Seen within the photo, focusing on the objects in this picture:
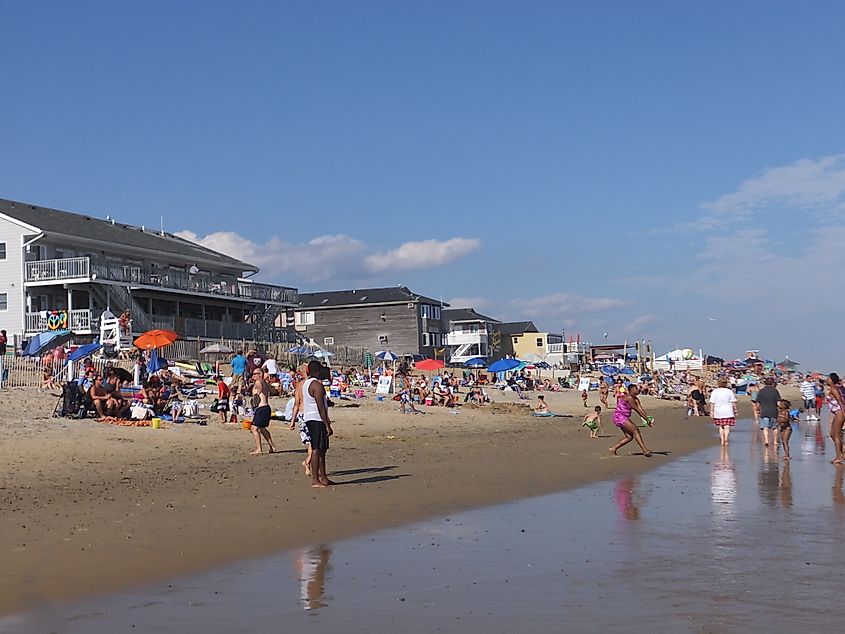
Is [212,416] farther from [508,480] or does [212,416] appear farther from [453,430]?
[508,480]

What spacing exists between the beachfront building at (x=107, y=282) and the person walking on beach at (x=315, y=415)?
2580 cm

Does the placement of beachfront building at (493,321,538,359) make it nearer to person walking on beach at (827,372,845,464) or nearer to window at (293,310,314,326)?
window at (293,310,314,326)

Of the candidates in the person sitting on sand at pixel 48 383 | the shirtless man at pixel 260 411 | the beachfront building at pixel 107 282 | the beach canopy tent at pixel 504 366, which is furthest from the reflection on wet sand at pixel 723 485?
the beachfront building at pixel 107 282

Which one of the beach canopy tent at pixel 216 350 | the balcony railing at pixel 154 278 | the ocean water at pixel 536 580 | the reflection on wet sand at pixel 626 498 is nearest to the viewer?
the ocean water at pixel 536 580

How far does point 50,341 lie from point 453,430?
13366 millimetres

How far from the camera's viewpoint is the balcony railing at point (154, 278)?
39.0 m

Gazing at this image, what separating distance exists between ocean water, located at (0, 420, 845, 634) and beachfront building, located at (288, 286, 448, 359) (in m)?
55.8

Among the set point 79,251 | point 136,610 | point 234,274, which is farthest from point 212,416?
point 234,274

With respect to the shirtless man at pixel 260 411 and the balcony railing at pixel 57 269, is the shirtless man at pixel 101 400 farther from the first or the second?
the balcony railing at pixel 57 269

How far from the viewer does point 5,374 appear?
2228cm

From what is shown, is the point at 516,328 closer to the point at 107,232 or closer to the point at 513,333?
the point at 513,333

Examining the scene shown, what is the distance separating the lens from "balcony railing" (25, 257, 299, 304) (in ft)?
128

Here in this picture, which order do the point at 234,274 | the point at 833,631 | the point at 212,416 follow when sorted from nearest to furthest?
the point at 833,631 → the point at 212,416 → the point at 234,274

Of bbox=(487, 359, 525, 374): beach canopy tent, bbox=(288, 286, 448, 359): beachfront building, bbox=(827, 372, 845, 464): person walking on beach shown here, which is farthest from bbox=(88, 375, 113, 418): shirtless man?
bbox=(288, 286, 448, 359): beachfront building
